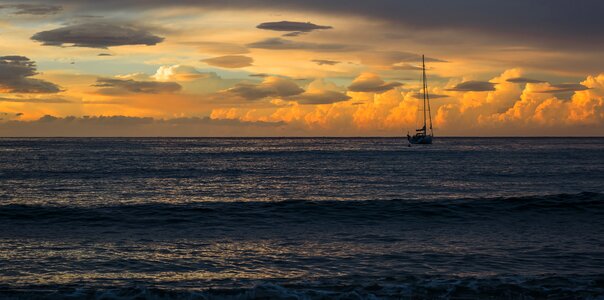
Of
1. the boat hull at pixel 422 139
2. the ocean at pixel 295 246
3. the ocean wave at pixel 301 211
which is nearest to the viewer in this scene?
the ocean at pixel 295 246

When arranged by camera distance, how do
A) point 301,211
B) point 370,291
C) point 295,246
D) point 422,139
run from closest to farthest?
1. point 370,291
2. point 295,246
3. point 301,211
4. point 422,139

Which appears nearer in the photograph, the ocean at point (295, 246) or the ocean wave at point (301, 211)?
the ocean at point (295, 246)

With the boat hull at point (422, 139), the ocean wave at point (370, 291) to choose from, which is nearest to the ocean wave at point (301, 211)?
the ocean wave at point (370, 291)

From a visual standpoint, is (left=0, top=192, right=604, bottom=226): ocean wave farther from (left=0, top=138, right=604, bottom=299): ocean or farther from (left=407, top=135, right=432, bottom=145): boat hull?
(left=407, top=135, right=432, bottom=145): boat hull

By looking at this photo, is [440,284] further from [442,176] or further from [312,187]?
[442,176]

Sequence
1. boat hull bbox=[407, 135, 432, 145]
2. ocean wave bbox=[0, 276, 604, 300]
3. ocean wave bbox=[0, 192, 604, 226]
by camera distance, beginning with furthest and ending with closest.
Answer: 1. boat hull bbox=[407, 135, 432, 145]
2. ocean wave bbox=[0, 192, 604, 226]
3. ocean wave bbox=[0, 276, 604, 300]

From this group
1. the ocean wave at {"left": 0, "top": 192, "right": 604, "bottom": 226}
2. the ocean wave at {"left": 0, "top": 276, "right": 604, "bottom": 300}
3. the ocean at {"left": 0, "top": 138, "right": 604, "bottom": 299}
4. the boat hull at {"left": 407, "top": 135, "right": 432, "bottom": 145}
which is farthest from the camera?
the boat hull at {"left": 407, "top": 135, "right": 432, "bottom": 145}

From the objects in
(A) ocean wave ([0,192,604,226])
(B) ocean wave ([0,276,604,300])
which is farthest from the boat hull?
(B) ocean wave ([0,276,604,300])

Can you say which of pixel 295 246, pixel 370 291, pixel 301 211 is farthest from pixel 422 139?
pixel 370 291

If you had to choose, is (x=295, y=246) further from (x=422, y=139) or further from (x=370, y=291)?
(x=422, y=139)

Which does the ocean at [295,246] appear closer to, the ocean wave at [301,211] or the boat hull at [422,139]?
the ocean wave at [301,211]

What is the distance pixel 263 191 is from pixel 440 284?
2801cm

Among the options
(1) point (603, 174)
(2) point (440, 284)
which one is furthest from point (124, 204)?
(1) point (603, 174)

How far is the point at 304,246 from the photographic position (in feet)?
69.0
